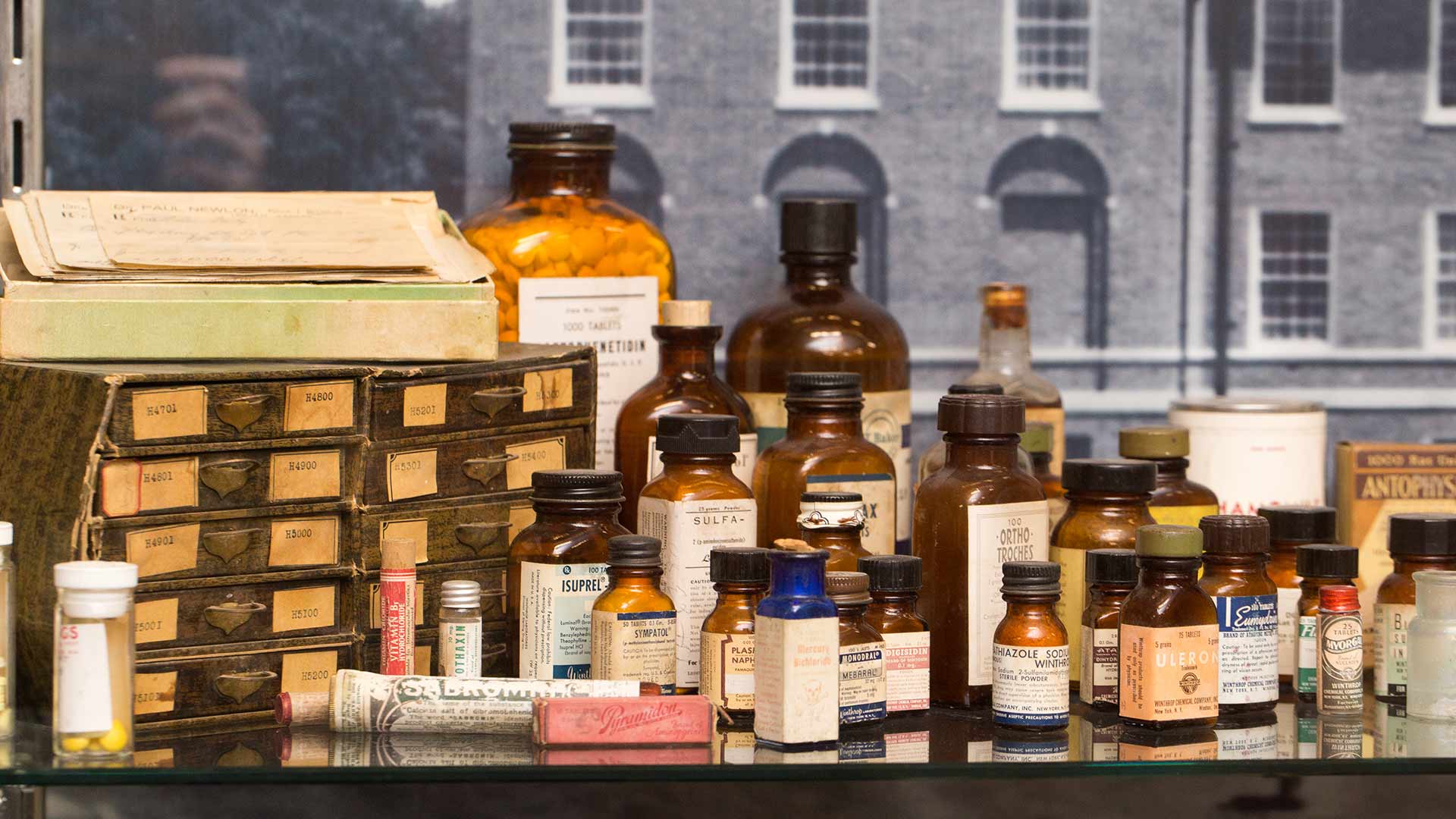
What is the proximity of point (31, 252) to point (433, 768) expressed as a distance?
0.40 metres

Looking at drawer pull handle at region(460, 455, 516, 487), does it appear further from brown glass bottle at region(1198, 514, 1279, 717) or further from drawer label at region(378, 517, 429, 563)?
brown glass bottle at region(1198, 514, 1279, 717)

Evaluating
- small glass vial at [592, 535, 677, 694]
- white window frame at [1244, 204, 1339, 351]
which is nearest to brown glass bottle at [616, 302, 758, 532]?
small glass vial at [592, 535, 677, 694]

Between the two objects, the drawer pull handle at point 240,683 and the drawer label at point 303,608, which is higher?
the drawer label at point 303,608

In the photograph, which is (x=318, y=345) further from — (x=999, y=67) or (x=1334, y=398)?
(x=1334, y=398)

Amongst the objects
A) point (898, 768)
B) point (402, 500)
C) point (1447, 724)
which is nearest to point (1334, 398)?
point (1447, 724)

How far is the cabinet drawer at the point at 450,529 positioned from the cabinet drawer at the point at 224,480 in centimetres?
3

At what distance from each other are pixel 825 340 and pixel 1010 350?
18 cm

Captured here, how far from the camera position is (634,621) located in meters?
0.91

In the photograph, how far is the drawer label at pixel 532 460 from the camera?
1.02 m

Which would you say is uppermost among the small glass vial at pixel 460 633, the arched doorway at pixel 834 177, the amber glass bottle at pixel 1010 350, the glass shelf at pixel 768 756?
the arched doorway at pixel 834 177

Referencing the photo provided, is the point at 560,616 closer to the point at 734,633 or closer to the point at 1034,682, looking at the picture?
the point at 734,633

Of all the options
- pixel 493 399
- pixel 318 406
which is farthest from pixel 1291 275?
pixel 318 406

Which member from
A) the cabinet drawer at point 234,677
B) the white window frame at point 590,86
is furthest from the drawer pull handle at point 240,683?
the white window frame at point 590,86

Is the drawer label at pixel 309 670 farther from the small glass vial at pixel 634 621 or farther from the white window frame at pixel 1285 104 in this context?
the white window frame at pixel 1285 104
